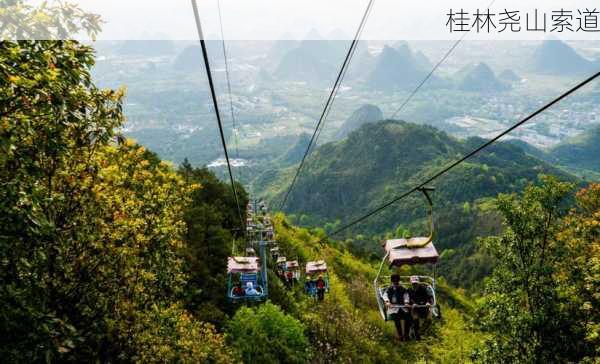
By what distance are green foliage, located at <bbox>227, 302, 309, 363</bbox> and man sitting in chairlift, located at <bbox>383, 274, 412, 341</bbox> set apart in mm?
13739

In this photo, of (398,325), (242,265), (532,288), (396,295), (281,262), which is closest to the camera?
(398,325)

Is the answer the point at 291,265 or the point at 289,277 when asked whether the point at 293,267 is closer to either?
the point at 291,265

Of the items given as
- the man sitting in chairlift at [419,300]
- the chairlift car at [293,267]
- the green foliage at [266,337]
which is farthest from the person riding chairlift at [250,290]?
the chairlift car at [293,267]

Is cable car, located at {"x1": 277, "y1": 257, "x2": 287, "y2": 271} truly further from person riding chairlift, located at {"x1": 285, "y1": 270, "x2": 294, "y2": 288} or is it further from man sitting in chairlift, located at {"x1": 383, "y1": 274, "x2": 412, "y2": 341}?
man sitting in chairlift, located at {"x1": 383, "y1": 274, "x2": 412, "y2": 341}

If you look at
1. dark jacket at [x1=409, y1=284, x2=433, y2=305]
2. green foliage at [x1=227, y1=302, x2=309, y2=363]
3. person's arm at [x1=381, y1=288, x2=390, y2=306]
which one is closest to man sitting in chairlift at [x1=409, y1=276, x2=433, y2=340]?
dark jacket at [x1=409, y1=284, x2=433, y2=305]

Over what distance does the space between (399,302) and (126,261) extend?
870cm

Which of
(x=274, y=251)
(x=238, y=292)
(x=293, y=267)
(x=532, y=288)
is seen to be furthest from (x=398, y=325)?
(x=274, y=251)

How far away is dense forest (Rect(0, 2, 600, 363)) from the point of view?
8461mm

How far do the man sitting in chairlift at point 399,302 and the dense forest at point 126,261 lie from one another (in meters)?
7.59

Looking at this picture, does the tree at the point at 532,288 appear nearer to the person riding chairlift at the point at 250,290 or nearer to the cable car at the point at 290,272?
the person riding chairlift at the point at 250,290

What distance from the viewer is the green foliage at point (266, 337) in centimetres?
2709

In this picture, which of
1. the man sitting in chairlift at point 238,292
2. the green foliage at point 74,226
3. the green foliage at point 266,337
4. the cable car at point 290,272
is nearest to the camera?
the green foliage at point 74,226

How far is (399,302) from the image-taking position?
1523cm

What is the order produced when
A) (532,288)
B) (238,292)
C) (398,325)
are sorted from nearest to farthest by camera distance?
(398,325) < (532,288) < (238,292)
